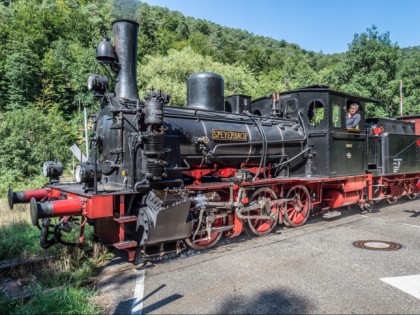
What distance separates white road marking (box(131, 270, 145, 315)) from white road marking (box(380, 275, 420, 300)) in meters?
3.26

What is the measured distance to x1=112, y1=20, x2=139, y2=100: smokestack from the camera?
18.6ft

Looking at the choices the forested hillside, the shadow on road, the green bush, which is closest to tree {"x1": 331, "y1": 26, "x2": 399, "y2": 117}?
the forested hillside

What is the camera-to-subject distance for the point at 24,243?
6219mm

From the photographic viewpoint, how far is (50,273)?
4711mm

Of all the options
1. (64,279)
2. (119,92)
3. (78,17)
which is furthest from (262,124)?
(78,17)

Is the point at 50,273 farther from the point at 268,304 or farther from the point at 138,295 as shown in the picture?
the point at 268,304

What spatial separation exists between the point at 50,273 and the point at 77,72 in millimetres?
33582

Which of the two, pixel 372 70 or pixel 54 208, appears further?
pixel 372 70

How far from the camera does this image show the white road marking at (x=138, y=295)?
11.9ft

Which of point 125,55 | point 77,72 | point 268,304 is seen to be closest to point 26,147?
point 125,55

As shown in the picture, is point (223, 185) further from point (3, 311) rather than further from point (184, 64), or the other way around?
point (184, 64)

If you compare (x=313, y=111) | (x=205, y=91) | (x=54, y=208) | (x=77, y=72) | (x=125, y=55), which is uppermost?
(x=77, y=72)

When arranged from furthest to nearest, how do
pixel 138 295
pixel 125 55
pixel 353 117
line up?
pixel 353 117 → pixel 125 55 → pixel 138 295

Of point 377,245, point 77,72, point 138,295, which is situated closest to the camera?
point 138,295
